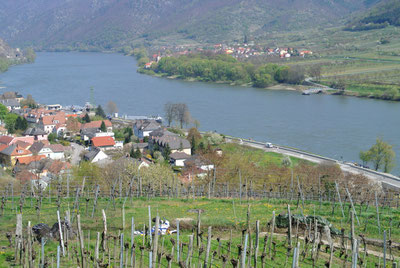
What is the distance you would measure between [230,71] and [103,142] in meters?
22.7

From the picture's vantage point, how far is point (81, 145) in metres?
18.6

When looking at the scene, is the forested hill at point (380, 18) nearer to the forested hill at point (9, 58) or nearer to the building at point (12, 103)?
the forested hill at point (9, 58)

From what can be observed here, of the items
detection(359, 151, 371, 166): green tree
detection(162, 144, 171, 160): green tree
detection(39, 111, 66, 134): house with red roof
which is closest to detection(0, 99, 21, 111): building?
detection(39, 111, 66, 134): house with red roof

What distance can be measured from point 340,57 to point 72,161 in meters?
35.3

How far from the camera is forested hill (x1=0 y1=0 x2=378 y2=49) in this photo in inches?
3206

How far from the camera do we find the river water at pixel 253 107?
62.7ft

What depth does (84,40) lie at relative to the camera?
327 feet

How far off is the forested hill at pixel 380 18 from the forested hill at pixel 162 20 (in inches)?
547

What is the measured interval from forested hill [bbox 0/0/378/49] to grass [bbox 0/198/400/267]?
71015 mm

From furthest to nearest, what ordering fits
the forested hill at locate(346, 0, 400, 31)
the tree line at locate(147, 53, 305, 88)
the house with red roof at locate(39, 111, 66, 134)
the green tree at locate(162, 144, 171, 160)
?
the forested hill at locate(346, 0, 400, 31) → the tree line at locate(147, 53, 305, 88) → the house with red roof at locate(39, 111, 66, 134) → the green tree at locate(162, 144, 171, 160)

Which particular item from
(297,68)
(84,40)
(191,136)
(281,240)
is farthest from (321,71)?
(84,40)

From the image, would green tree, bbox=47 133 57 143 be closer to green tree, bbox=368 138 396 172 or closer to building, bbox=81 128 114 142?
building, bbox=81 128 114 142

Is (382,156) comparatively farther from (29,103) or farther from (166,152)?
(29,103)

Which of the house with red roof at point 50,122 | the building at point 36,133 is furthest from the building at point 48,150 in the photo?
the house with red roof at point 50,122
